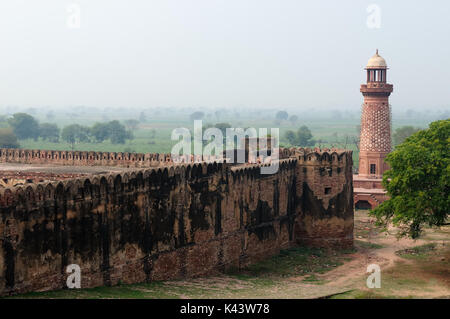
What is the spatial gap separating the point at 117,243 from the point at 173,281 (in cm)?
309

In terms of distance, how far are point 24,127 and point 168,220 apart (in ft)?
371

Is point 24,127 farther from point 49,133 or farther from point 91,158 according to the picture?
point 91,158

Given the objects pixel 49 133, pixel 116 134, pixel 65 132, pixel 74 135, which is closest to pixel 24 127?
pixel 49 133

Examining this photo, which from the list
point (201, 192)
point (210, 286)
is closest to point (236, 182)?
point (201, 192)

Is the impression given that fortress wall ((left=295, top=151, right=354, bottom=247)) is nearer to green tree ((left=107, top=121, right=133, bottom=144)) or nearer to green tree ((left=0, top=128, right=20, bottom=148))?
green tree ((left=0, top=128, right=20, bottom=148))

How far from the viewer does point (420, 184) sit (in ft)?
91.1

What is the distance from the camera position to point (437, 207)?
2717 centimetres

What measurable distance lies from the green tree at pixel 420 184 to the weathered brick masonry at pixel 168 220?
4.19 meters

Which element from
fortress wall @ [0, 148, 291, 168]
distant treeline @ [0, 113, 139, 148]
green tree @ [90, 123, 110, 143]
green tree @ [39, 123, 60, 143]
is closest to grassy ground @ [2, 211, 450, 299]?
fortress wall @ [0, 148, 291, 168]

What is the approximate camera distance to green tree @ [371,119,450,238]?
27250 mm

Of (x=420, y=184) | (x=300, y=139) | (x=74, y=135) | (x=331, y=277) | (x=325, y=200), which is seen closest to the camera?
(x=331, y=277)

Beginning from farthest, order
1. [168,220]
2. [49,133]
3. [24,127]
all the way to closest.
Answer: [49,133] < [24,127] < [168,220]

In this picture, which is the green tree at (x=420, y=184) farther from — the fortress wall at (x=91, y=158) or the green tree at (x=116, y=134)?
the green tree at (x=116, y=134)

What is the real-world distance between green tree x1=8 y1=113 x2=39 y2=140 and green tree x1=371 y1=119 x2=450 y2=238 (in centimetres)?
10998
